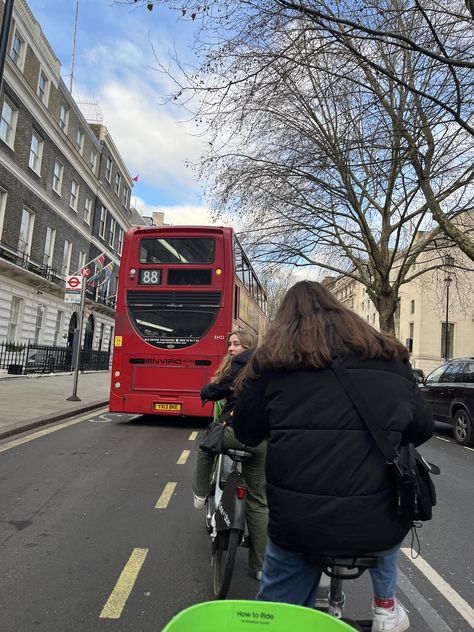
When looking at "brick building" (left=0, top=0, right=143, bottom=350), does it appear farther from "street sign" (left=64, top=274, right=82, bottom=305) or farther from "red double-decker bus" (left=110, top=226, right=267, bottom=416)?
"red double-decker bus" (left=110, top=226, right=267, bottom=416)

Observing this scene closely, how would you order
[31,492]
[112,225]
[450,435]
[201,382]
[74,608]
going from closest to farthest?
[74,608] < [31,492] < [201,382] < [450,435] < [112,225]

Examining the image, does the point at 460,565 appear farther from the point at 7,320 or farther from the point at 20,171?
the point at 20,171

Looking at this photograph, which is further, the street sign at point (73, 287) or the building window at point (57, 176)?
the building window at point (57, 176)

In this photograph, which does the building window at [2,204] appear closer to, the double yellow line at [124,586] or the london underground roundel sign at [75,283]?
the london underground roundel sign at [75,283]

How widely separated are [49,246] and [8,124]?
7195mm

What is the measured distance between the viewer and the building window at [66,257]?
1150 inches

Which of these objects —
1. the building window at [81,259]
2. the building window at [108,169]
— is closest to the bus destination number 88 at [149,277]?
the building window at [81,259]

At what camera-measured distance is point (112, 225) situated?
3969 centimetres

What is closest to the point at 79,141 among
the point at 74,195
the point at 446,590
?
the point at 74,195

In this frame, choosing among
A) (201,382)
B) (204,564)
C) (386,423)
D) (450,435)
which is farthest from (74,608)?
(450,435)

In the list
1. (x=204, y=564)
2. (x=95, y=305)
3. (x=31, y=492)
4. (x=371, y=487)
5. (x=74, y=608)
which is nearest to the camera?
(x=371, y=487)

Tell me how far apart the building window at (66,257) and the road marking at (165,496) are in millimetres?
25616

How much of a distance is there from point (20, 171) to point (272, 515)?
2411 cm

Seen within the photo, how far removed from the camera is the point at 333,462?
176 cm
